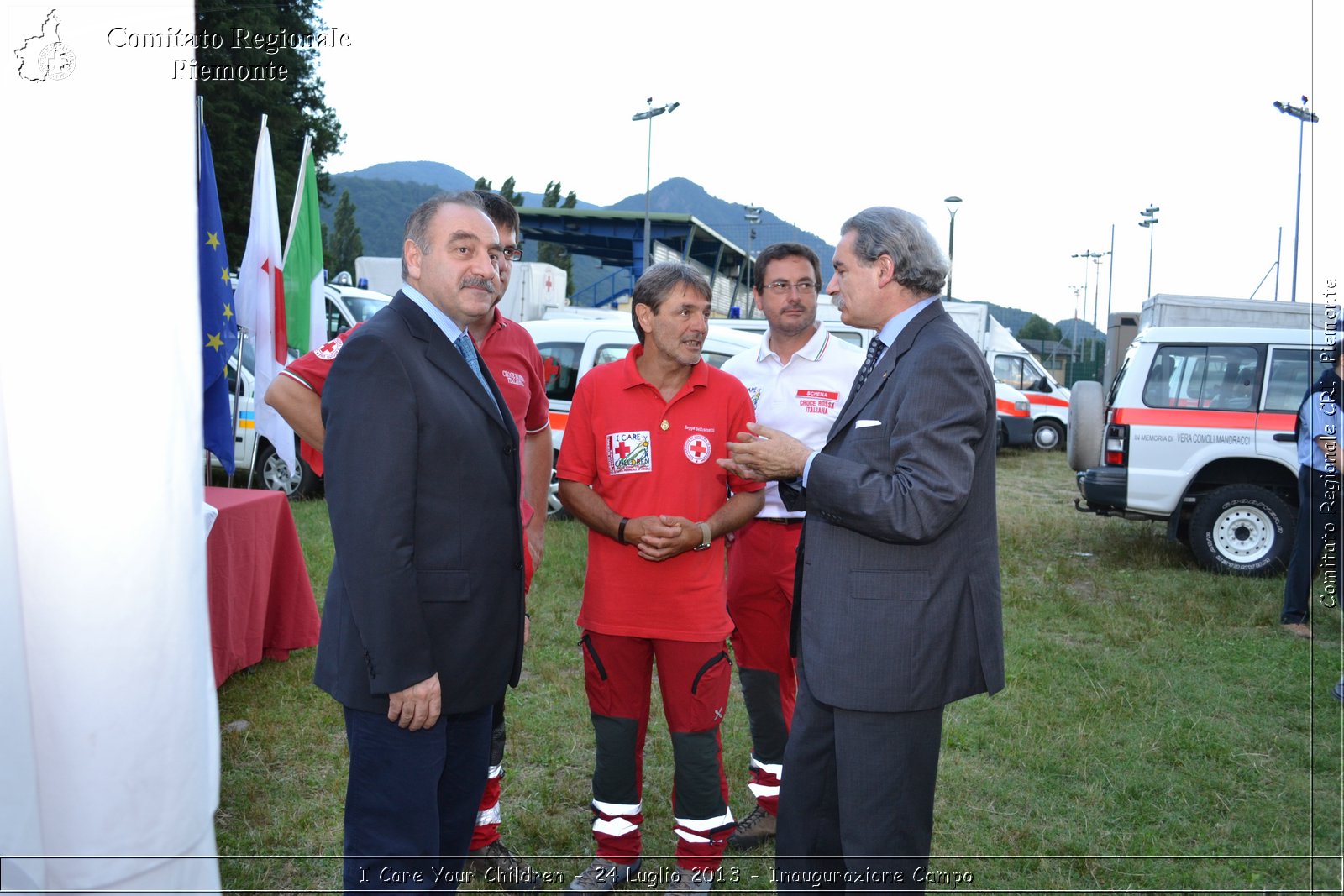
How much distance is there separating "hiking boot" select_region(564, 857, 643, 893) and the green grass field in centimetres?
11

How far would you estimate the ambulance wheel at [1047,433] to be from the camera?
19.8 metres

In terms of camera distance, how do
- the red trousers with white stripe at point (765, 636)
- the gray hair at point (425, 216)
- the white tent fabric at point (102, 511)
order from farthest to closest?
the red trousers with white stripe at point (765, 636) → the gray hair at point (425, 216) → the white tent fabric at point (102, 511)

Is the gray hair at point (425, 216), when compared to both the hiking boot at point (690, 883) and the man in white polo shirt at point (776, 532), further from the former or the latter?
the hiking boot at point (690, 883)

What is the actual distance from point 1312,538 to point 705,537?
17.5 ft

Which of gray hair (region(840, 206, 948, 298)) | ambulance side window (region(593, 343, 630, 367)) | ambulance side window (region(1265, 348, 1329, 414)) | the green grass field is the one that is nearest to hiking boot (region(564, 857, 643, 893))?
the green grass field

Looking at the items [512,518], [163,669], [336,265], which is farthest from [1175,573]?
[336,265]

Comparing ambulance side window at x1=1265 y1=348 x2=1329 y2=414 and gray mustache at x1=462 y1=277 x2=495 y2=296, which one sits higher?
gray mustache at x1=462 y1=277 x2=495 y2=296

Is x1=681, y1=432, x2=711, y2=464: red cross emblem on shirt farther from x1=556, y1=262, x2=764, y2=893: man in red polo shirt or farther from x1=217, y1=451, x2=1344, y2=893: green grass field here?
x1=217, y1=451, x2=1344, y2=893: green grass field

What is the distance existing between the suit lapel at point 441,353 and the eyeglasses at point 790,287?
65.6 inches

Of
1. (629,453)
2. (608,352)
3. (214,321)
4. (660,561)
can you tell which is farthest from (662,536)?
(608,352)

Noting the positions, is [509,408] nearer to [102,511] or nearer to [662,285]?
[662,285]

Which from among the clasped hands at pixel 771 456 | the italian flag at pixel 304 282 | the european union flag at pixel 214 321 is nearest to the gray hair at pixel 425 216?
the clasped hands at pixel 771 456

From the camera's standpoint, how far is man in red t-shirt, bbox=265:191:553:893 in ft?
9.45

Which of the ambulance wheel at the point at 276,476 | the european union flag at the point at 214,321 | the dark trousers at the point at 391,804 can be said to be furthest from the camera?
the ambulance wheel at the point at 276,476
